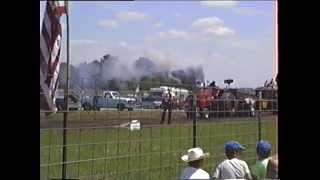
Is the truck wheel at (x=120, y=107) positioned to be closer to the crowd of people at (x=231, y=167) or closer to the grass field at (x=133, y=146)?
the grass field at (x=133, y=146)

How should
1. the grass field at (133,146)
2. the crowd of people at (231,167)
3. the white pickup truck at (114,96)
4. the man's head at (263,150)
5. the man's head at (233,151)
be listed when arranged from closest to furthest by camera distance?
the crowd of people at (231,167)
the man's head at (263,150)
the man's head at (233,151)
the grass field at (133,146)
the white pickup truck at (114,96)

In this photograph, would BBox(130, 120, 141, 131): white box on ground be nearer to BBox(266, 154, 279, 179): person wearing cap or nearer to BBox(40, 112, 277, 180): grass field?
BBox(40, 112, 277, 180): grass field

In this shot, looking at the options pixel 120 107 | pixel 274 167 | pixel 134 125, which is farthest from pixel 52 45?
pixel 274 167

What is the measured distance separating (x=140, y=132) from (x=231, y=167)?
2.50 meters

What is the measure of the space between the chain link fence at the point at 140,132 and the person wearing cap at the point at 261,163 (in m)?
0.77

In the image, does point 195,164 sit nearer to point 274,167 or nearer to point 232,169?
point 232,169

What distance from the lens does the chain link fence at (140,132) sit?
5.75 meters

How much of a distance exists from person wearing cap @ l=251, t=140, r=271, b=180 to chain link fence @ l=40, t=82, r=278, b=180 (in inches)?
30.3

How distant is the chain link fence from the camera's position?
5.75 metres

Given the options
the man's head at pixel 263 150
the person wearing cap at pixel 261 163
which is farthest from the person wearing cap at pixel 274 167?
A: the man's head at pixel 263 150
